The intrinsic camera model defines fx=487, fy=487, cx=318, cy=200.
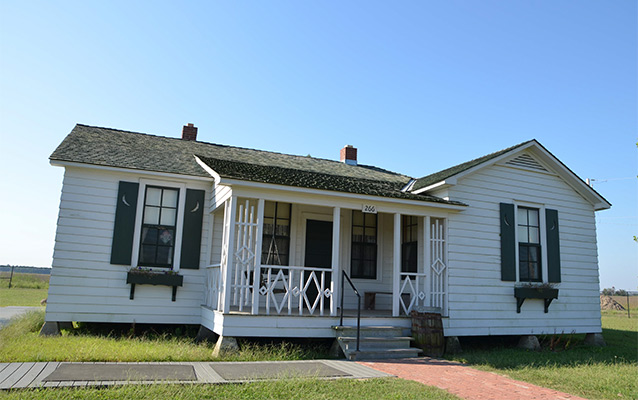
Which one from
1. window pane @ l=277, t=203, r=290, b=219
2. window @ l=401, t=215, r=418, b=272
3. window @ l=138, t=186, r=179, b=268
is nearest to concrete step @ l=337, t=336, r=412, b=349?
window @ l=401, t=215, r=418, b=272

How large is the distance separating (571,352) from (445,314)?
10.2 feet

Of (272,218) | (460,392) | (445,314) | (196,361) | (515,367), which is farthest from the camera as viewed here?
(272,218)

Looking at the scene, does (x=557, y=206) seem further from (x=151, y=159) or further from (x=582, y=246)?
(x=151, y=159)

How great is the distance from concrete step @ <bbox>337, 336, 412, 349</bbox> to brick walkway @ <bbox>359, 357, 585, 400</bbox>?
0.46 metres

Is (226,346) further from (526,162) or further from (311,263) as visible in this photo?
(526,162)

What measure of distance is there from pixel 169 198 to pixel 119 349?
365cm

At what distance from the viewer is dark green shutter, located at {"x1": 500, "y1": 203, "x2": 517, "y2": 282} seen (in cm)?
1161

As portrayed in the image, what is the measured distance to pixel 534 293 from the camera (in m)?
11.7

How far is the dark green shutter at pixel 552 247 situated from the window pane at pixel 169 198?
30.0 ft

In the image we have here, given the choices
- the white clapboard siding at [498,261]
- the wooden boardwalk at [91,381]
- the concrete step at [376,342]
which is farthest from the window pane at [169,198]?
the white clapboard siding at [498,261]

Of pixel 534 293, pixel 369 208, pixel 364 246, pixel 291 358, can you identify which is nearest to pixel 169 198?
pixel 369 208

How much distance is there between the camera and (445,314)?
1080 cm

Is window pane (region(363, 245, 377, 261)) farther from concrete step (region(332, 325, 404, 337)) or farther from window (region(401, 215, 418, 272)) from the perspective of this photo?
concrete step (region(332, 325, 404, 337))

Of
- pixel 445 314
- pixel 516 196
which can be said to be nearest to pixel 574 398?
pixel 445 314
